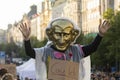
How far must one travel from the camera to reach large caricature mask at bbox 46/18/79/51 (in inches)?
262

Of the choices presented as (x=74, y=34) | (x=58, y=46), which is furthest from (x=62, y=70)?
(x=74, y=34)

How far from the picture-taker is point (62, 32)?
6656 millimetres

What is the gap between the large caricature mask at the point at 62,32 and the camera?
6656mm

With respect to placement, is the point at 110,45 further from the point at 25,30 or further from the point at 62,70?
the point at 62,70

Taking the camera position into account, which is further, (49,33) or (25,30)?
(49,33)

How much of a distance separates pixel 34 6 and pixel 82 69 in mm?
181028

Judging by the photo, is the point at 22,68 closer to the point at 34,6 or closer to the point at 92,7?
the point at 92,7

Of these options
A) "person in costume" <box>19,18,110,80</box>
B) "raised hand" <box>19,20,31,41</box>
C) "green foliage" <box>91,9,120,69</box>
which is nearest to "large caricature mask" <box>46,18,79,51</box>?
"person in costume" <box>19,18,110,80</box>

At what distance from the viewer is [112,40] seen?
160 ft

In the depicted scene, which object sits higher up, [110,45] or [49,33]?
[49,33]

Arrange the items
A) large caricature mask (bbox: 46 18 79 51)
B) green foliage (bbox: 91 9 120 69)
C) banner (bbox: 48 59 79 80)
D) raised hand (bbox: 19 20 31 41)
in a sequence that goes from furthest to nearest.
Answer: green foliage (bbox: 91 9 120 69), large caricature mask (bbox: 46 18 79 51), raised hand (bbox: 19 20 31 41), banner (bbox: 48 59 79 80)

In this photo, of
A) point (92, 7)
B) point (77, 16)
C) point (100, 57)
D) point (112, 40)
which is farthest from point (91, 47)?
point (77, 16)

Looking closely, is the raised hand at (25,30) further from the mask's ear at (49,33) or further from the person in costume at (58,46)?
the mask's ear at (49,33)

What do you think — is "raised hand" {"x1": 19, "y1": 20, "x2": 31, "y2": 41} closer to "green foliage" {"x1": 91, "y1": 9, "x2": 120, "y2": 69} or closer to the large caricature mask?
the large caricature mask
